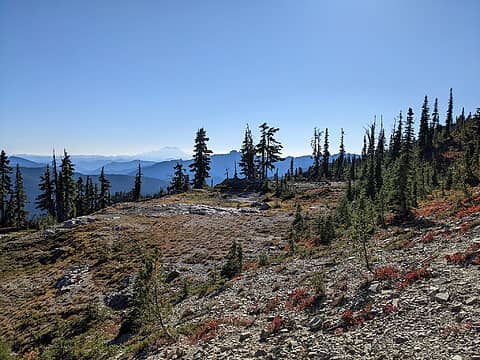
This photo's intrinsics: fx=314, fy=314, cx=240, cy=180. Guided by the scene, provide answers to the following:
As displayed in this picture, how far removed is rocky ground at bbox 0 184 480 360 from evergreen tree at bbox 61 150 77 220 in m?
24.8

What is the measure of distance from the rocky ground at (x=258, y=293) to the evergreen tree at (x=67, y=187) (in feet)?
81.5

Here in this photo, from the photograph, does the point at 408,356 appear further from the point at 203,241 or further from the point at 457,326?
the point at 203,241

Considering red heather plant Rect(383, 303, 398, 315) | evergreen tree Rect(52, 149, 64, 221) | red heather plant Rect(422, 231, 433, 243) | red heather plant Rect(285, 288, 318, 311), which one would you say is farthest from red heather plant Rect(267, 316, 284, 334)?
evergreen tree Rect(52, 149, 64, 221)

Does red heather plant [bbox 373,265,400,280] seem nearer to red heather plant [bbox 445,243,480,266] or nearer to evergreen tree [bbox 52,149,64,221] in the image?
red heather plant [bbox 445,243,480,266]

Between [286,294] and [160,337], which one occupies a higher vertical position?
[286,294]

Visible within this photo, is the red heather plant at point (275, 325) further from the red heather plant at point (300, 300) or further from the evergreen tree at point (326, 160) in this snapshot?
the evergreen tree at point (326, 160)

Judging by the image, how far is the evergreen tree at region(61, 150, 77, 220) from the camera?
67.1 metres

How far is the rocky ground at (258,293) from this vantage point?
10.8 metres

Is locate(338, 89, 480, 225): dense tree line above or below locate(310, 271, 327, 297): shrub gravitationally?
above

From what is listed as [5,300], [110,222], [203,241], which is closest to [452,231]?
[203,241]

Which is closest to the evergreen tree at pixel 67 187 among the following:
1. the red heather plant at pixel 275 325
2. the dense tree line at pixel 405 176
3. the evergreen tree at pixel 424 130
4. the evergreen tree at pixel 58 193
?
the evergreen tree at pixel 58 193

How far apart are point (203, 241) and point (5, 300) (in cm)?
1997

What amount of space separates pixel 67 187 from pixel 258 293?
62727 millimetres

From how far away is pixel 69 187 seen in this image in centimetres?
6831
